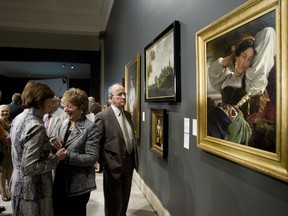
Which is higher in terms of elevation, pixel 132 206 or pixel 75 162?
pixel 75 162

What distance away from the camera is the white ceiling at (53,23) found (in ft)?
27.6

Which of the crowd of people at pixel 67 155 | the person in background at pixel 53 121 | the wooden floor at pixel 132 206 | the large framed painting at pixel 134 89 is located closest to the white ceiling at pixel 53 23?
the large framed painting at pixel 134 89

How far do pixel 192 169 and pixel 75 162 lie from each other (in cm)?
98

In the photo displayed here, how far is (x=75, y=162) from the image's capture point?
6.19 feet

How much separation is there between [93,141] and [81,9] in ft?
26.3

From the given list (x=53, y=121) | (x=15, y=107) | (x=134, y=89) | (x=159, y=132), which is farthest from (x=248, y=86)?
(x=15, y=107)

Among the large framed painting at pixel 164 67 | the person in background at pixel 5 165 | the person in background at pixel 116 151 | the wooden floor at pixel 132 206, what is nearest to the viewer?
the large framed painting at pixel 164 67

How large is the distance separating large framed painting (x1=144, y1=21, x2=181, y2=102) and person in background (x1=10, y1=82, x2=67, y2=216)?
46.6 inches

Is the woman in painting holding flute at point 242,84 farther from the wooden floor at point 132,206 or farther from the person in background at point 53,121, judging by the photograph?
the person in background at point 53,121

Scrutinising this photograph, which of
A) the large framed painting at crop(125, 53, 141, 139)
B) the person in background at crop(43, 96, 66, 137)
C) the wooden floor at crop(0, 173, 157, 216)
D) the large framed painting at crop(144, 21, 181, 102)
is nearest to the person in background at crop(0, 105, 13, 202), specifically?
the wooden floor at crop(0, 173, 157, 216)

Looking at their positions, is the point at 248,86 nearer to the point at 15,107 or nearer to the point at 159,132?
the point at 159,132

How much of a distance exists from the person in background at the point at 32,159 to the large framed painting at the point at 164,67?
1.18 meters

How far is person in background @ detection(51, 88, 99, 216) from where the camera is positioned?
1.92 m

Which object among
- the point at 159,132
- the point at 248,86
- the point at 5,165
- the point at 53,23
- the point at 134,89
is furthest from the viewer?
the point at 53,23
